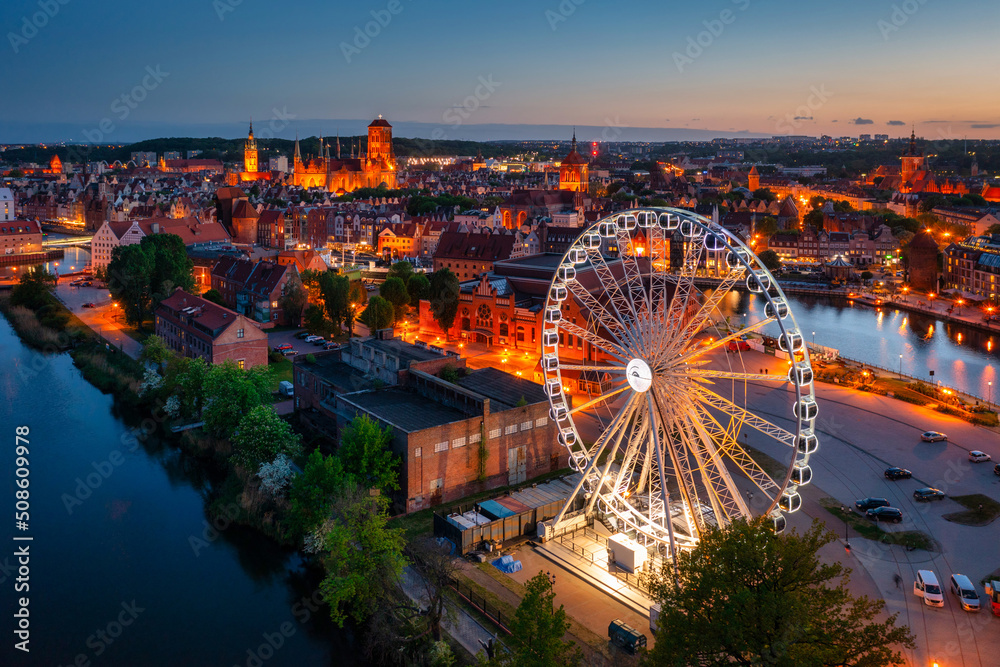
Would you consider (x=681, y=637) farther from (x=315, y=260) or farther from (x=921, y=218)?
(x=921, y=218)

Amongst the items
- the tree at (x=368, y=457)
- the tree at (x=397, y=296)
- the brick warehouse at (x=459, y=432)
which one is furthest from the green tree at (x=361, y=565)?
the tree at (x=397, y=296)

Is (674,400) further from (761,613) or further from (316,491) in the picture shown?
(316,491)

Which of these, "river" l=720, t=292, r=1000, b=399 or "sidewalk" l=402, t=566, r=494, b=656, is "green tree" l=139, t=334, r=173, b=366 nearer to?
"sidewalk" l=402, t=566, r=494, b=656

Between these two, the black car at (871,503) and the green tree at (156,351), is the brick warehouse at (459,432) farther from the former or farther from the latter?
the green tree at (156,351)

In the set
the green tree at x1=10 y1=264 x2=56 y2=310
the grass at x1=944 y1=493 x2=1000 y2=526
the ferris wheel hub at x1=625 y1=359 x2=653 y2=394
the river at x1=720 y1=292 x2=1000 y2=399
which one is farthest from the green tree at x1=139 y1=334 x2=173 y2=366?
the river at x1=720 y1=292 x2=1000 y2=399

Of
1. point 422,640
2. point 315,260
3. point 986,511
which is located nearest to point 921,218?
point 315,260

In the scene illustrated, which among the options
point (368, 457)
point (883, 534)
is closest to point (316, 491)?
point (368, 457)
